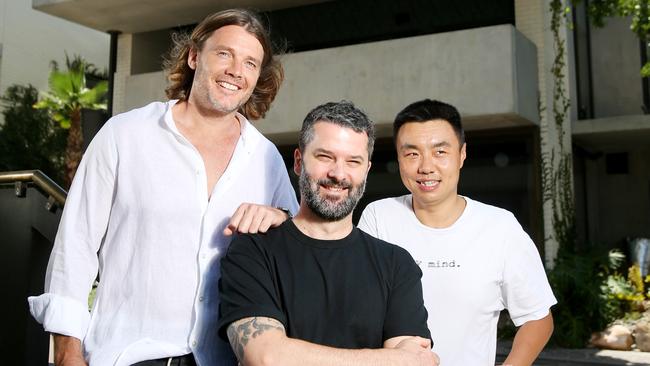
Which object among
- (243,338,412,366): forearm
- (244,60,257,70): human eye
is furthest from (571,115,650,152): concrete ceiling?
(243,338,412,366): forearm

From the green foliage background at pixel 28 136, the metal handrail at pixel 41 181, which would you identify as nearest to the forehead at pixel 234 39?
the metal handrail at pixel 41 181

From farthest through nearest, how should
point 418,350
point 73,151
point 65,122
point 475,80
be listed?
point 65,122 < point 73,151 < point 475,80 < point 418,350

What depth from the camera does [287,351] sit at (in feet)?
6.20

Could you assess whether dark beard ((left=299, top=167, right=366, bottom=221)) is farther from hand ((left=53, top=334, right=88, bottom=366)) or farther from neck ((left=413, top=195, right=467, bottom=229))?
hand ((left=53, top=334, right=88, bottom=366))

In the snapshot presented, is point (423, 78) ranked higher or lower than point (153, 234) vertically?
higher

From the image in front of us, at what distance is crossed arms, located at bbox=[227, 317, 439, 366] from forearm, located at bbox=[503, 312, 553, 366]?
78 cm

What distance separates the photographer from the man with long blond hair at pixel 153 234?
2.08 m

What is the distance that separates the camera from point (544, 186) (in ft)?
34.5

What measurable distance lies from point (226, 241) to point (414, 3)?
10.9 m

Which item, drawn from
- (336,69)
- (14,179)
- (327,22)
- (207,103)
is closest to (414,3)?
(327,22)

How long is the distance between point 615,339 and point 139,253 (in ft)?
26.2

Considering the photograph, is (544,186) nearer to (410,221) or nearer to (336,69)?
(336,69)

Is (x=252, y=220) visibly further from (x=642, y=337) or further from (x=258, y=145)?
(x=642, y=337)

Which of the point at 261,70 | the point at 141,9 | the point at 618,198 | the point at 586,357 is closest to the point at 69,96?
the point at 141,9
